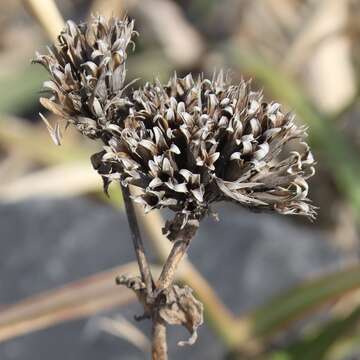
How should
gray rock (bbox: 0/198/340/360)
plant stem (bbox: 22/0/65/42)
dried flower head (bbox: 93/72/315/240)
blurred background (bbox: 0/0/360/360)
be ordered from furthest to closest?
gray rock (bbox: 0/198/340/360) → blurred background (bbox: 0/0/360/360) → plant stem (bbox: 22/0/65/42) → dried flower head (bbox: 93/72/315/240)

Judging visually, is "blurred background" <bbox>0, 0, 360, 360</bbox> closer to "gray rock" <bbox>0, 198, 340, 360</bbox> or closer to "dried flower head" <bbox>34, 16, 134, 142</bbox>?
"gray rock" <bbox>0, 198, 340, 360</bbox>

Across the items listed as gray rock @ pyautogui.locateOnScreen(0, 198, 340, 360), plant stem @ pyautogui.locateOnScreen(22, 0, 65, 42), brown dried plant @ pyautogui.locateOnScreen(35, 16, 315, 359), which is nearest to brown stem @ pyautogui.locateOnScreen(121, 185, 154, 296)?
brown dried plant @ pyautogui.locateOnScreen(35, 16, 315, 359)

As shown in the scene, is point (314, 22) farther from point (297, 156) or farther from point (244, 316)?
point (297, 156)

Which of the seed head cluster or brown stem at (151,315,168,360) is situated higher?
the seed head cluster

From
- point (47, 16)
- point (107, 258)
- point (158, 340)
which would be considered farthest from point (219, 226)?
point (158, 340)

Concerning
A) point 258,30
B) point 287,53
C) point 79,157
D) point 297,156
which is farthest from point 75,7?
point 297,156

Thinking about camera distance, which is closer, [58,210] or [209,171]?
[209,171]

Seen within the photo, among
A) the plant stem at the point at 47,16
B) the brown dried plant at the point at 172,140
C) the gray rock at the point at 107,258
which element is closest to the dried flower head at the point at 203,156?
the brown dried plant at the point at 172,140
